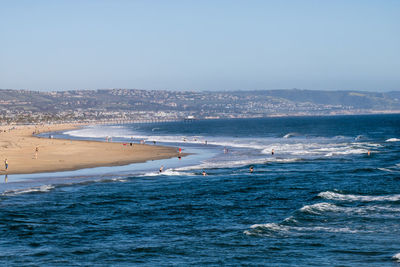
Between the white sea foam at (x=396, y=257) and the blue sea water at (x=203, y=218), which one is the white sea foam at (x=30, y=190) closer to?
the blue sea water at (x=203, y=218)

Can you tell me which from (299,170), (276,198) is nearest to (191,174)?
(299,170)

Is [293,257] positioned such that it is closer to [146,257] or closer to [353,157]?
[146,257]

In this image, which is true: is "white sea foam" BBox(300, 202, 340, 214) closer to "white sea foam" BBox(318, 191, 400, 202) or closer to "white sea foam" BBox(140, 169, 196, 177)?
"white sea foam" BBox(318, 191, 400, 202)

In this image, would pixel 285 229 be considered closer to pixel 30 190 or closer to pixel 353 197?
pixel 353 197

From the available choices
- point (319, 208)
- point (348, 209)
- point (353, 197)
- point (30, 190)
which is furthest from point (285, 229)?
point (30, 190)

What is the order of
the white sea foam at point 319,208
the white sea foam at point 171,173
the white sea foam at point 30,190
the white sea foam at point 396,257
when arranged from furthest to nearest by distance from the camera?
the white sea foam at point 171,173 → the white sea foam at point 30,190 → the white sea foam at point 319,208 → the white sea foam at point 396,257

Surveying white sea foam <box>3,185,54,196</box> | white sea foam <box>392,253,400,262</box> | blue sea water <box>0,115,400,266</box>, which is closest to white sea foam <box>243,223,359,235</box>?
blue sea water <box>0,115,400,266</box>

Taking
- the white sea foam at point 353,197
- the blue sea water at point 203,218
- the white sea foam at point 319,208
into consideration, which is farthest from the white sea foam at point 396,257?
the white sea foam at point 353,197

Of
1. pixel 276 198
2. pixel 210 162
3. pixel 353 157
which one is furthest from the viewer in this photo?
pixel 353 157
